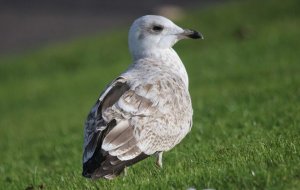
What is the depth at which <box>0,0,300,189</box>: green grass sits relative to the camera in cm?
779

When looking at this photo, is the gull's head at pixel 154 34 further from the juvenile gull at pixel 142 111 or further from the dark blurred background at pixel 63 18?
the dark blurred background at pixel 63 18

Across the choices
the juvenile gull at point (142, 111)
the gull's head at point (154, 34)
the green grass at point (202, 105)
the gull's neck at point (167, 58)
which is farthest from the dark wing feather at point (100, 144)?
the gull's head at point (154, 34)

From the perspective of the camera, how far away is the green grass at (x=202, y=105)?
779 cm

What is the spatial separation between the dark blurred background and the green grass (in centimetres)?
219

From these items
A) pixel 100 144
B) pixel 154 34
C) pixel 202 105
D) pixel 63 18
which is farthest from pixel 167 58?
pixel 63 18

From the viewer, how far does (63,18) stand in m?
29.1

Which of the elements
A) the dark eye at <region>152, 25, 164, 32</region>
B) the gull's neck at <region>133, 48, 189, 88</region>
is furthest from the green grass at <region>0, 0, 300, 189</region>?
the dark eye at <region>152, 25, 164, 32</region>

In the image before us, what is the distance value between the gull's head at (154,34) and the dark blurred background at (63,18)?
16116mm

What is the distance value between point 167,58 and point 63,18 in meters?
19.9

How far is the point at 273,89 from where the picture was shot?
1427cm

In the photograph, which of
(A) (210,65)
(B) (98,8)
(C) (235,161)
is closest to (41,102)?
(A) (210,65)

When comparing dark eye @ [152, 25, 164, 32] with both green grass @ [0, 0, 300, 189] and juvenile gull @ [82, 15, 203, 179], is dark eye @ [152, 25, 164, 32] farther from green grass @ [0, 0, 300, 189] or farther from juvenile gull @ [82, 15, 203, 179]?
green grass @ [0, 0, 300, 189]

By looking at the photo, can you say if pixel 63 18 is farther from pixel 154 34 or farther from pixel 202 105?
pixel 154 34

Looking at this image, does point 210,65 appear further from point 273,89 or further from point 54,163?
point 54,163
